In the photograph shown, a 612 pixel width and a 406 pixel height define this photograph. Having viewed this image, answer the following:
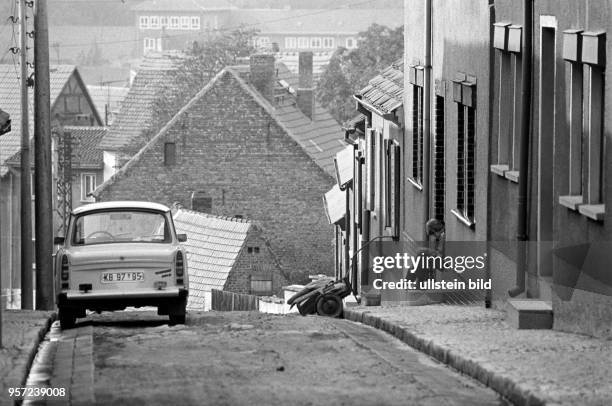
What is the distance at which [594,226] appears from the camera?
13.0 m

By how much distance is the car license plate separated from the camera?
17.3m

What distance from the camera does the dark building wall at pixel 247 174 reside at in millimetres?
56500

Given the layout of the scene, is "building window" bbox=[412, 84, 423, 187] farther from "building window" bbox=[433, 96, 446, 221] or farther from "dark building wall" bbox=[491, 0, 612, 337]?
"dark building wall" bbox=[491, 0, 612, 337]

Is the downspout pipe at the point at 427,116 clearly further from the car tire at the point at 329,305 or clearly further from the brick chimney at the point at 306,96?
the brick chimney at the point at 306,96

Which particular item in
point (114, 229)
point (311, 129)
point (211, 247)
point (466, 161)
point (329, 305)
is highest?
point (311, 129)

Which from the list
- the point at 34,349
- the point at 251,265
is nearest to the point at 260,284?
the point at 251,265

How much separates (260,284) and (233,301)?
9.20 metres

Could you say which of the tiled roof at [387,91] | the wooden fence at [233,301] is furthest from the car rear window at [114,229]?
the wooden fence at [233,301]

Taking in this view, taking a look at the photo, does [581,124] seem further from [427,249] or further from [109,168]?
[109,168]

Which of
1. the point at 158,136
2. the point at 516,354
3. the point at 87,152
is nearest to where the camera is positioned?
the point at 516,354

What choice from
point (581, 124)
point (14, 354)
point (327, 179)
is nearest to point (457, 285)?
point (581, 124)

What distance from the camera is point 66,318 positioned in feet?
57.6

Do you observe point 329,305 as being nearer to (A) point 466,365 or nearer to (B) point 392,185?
(B) point 392,185

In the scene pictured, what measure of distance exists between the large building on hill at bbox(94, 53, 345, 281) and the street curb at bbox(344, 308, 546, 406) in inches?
1576
